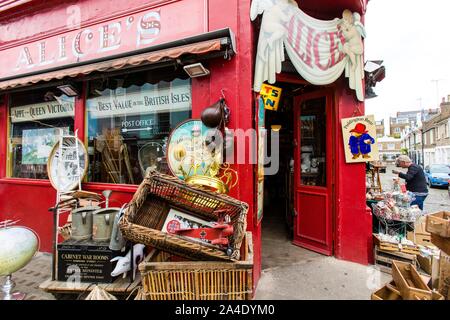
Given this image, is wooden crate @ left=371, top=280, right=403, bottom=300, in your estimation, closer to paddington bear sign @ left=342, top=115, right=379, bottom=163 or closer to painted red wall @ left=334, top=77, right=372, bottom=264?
painted red wall @ left=334, top=77, right=372, bottom=264

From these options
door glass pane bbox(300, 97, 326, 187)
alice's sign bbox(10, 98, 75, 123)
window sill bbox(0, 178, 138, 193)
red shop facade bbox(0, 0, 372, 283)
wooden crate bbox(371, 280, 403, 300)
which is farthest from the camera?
alice's sign bbox(10, 98, 75, 123)

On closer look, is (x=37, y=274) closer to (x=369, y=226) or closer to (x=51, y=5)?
(x=51, y=5)

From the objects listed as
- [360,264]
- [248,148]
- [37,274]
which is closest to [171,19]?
[248,148]

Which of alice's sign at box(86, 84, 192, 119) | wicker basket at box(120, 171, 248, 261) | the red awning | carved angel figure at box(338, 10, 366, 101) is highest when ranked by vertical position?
carved angel figure at box(338, 10, 366, 101)

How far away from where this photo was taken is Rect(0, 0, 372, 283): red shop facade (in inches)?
120

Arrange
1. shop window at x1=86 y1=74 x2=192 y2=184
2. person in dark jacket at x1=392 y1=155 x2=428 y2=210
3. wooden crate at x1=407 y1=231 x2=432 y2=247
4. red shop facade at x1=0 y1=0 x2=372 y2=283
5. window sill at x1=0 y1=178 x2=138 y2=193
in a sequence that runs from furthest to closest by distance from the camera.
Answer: person in dark jacket at x1=392 y1=155 x2=428 y2=210, wooden crate at x1=407 y1=231 x2=432 y2=247, window sill at x1=0 y1=178 x2=138 y2=193, shop window at x1=86 y1=74 x2=192 y2=184, red shop facade at x1=0 y1=0 x2=372 y2=283

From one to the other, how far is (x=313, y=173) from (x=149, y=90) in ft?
11.2

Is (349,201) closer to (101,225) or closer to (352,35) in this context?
(352,35)

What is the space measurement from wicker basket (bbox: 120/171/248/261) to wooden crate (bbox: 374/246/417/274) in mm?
2785

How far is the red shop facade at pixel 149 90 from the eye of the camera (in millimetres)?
3037

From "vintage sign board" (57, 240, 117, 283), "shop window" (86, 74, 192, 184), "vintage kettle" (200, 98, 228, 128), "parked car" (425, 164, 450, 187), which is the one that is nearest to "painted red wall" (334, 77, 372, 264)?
"vintage kettle" (200, 98, 228, 128)

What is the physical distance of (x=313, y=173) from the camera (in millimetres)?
4359

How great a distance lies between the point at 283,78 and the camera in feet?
12.4

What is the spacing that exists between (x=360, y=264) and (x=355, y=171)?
1531 millimetres
